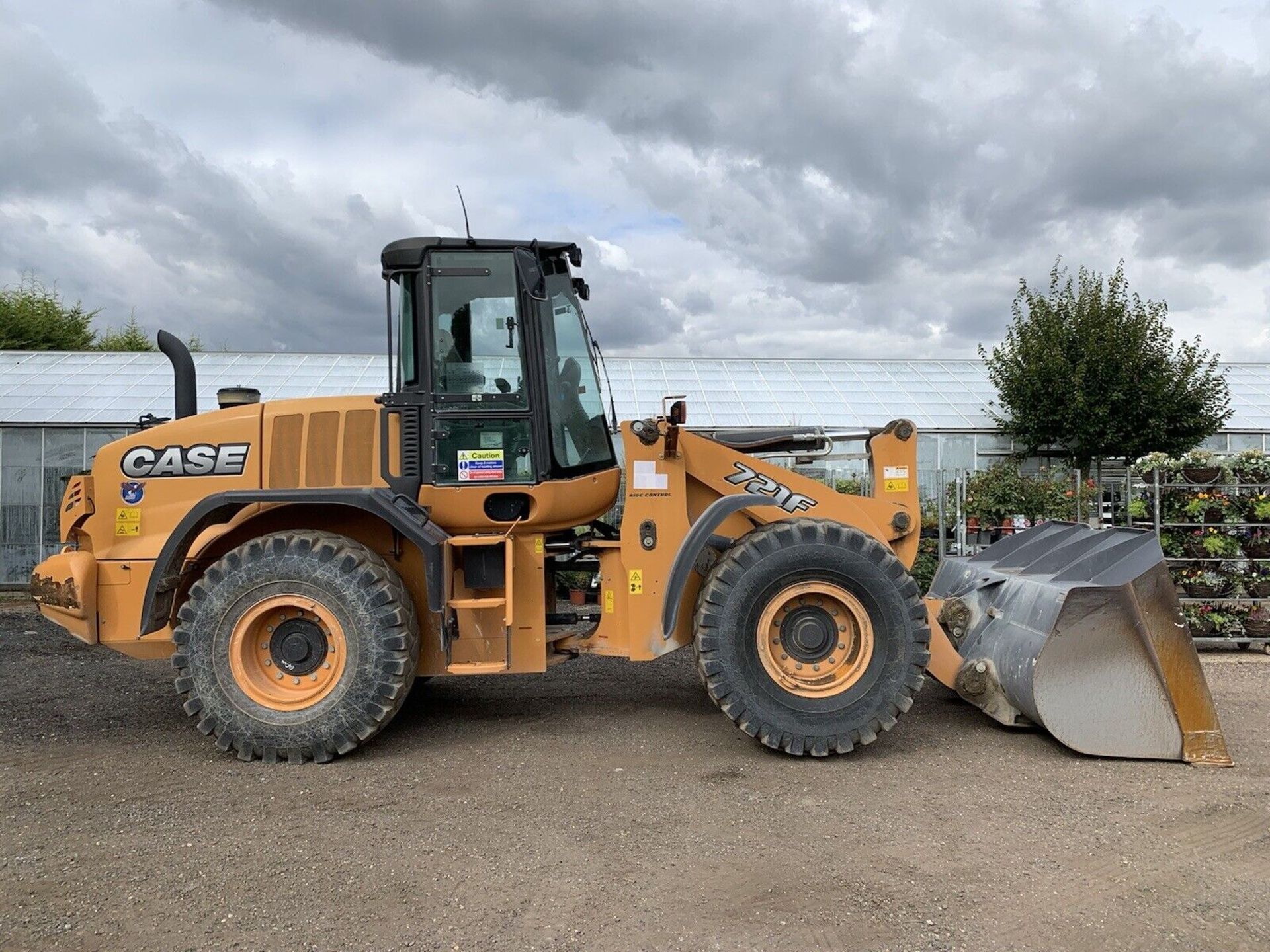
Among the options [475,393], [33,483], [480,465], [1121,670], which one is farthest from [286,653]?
[33,483]

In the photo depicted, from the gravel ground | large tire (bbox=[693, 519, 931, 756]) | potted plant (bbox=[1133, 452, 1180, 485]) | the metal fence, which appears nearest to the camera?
the gravel ground

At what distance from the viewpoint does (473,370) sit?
5719 millimetres

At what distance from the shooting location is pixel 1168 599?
5281mm

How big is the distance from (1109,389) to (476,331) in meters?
12.5

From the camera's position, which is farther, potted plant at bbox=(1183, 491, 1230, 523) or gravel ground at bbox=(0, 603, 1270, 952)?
potted plant at bbox=(1183, 491, 1230, 523)

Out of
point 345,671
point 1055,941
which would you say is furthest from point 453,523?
point 1055,941

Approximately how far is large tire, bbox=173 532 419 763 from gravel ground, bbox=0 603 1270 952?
0.24 metres

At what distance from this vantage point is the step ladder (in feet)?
18.2

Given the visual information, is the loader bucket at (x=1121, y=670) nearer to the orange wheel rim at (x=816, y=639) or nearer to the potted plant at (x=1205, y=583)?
the orange wheel rim at (x=816, y=639)

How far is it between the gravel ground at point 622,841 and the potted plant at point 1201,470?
14.2 ft

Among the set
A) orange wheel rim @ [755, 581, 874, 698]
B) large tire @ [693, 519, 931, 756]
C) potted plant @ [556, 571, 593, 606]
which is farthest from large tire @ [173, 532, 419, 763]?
orange wheel rim @ [755, 581, 874, 698]

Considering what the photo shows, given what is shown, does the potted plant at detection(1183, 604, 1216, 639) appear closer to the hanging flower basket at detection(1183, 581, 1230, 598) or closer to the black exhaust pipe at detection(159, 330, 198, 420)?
the hanging flower basket at detection(1183, 581, 1230, 598)

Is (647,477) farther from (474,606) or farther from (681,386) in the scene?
(681,386)

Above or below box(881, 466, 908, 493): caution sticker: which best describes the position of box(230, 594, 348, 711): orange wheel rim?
below
